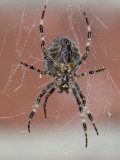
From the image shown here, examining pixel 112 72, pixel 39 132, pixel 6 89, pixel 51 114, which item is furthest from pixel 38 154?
pixel 112 72

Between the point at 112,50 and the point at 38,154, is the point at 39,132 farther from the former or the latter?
the point at 112,50

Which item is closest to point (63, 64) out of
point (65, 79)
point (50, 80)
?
point (65, 79)

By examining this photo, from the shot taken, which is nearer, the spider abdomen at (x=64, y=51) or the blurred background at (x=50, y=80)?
the spider abdomen at (x=64, y=51)

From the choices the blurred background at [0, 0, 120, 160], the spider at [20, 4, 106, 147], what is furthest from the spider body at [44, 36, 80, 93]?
the blurred background at [0, 0, 120, 160]

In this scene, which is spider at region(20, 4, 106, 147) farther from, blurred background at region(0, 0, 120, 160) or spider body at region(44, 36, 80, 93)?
blurred background at region(0, 0, 120, 160)

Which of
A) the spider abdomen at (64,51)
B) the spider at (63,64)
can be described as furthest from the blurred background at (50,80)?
the spider abdomen at (64,51)

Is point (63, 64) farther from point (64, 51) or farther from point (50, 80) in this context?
point (50, 80)

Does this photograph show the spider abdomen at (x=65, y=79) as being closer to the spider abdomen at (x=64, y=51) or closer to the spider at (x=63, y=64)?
the spider at (x=63, y=64)

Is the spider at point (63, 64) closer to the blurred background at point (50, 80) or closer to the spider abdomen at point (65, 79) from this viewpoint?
the spider abdomen at point (65, 79)

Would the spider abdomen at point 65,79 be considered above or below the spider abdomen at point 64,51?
above
